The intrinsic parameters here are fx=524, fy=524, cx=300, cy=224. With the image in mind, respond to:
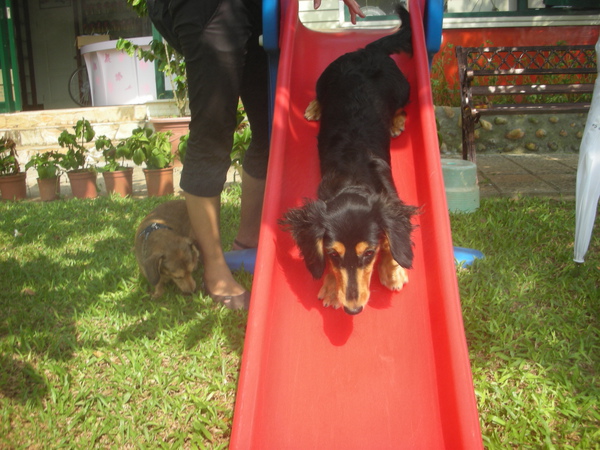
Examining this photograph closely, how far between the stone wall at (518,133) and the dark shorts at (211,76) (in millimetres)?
4729

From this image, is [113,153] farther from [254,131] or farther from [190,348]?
[190,348]

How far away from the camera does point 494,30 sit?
726 cm

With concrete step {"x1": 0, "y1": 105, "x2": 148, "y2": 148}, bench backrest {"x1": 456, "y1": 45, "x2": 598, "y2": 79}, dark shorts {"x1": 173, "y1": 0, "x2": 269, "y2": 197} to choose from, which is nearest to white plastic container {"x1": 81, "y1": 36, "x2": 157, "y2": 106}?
concrete step {"x1": 0, "y1": 105, "x2": 148, "y2": 148}

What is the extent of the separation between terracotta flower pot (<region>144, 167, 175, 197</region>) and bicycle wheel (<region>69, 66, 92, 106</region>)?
6.08m

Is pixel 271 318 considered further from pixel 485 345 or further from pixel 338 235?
pixel 485 345

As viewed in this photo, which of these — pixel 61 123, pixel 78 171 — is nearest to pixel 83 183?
pixel 78 171

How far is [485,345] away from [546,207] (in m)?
2.18

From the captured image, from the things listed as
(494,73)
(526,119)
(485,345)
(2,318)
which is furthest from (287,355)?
(526,119)

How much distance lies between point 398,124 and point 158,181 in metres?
3.23

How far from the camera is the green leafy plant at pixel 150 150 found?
17.5 feet

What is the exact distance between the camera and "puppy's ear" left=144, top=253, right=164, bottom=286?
2.90 metres

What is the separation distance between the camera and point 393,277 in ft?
7.15

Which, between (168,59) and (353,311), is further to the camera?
(168,59)

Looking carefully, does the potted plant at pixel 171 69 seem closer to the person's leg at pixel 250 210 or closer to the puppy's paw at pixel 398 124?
the person's leg at pixel 250 210
